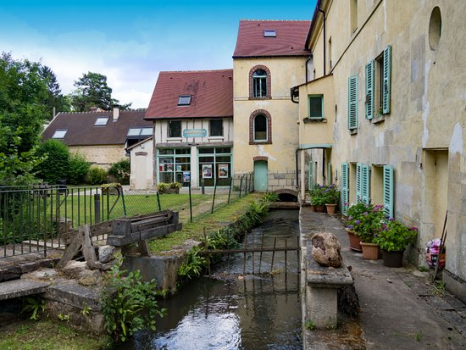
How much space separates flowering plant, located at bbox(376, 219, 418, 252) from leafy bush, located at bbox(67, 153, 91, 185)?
2905 centimetres

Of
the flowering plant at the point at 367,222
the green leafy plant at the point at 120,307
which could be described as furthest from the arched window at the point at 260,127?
the green leafy plant at the point at 120,307

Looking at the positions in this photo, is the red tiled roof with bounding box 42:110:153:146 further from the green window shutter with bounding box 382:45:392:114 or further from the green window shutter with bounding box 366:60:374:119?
the green window shutter with bounding box 382:45:392:114

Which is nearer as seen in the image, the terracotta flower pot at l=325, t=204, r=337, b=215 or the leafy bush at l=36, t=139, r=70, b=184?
the terracotta flower pot at l=325, t=204, r=337, b=215

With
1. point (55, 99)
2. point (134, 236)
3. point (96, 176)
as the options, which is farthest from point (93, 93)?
point (134, 236)

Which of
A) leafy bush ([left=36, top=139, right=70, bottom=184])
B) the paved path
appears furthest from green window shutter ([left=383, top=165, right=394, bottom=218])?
leafy bush ([left=36, top=139, right=70, bottom=184])

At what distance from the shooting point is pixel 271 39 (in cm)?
2631

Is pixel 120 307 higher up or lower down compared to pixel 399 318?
lower down

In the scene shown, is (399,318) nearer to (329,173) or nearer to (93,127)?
(329,173)

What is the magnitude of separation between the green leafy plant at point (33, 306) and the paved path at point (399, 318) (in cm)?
391

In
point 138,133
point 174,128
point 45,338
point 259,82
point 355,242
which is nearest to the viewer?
point 45,338

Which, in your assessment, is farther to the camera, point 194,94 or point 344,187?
point 194,94

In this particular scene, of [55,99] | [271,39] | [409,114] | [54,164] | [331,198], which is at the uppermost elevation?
[55,99]

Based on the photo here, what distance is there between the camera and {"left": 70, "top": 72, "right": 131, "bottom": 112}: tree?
63594 millimetres

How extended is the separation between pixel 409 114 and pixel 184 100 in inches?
876
